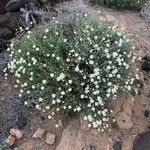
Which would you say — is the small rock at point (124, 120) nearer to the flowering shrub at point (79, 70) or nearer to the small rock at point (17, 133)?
the flowering shrub at point (79, 70)

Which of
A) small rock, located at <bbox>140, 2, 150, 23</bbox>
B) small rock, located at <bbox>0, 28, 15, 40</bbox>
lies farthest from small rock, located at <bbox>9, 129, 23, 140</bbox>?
small rock, located at <bbox>140, 2, 150, 23</bbox>

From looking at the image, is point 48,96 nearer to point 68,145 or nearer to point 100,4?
point 68,145

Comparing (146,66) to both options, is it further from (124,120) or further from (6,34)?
(6,34)

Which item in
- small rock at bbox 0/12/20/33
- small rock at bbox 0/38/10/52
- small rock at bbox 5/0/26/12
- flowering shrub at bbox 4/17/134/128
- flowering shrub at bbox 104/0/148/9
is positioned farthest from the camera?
flowering shrub at bbox 104/0/148/9

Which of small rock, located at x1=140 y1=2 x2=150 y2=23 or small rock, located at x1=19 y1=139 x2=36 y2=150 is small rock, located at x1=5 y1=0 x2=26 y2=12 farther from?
small rock, located at x1=19 y1=139 x2=36 y2=150

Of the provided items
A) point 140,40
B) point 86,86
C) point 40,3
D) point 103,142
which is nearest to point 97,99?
point 86,86

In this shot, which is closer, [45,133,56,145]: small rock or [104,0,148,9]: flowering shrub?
[45,133,56,145]: small rock

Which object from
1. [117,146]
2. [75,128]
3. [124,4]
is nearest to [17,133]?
[75,128]

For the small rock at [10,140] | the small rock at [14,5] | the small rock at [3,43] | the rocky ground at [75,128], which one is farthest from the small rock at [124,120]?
the small rock at [14,5]

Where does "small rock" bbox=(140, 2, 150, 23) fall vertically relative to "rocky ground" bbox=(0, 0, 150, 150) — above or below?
above
